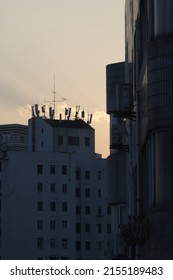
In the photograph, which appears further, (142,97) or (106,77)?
(106,77)

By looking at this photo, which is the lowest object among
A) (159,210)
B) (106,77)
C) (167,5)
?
(159,210)

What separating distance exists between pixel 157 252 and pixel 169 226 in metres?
1.75

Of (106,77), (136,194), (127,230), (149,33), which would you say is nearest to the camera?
(149,33)

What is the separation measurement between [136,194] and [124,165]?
35.4m

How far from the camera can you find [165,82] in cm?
5041

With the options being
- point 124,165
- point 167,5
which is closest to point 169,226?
point 167,5

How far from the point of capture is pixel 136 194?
205 feet

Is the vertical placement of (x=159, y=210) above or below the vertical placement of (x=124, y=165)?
below
